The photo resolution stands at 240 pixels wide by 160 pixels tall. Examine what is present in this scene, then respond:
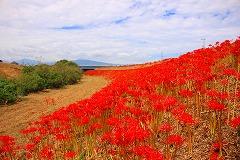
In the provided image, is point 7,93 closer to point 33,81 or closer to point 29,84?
point 29,84

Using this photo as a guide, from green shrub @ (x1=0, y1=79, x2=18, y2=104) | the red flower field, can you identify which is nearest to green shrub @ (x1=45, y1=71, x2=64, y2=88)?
green shrub @ (x1=0, y1=79, x2=18, y2=104)

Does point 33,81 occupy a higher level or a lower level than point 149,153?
higher

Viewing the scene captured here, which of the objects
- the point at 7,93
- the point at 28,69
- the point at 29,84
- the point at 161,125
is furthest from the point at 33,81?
the point at 161,125

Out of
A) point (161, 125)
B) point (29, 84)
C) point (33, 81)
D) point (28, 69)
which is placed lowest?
point (161, 125)

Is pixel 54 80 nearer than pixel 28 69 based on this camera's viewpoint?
Yes

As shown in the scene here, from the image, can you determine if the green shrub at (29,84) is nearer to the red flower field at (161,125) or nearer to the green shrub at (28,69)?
the green shrub at (28,69)

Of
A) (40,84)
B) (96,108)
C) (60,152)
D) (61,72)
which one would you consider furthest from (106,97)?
(61,72)

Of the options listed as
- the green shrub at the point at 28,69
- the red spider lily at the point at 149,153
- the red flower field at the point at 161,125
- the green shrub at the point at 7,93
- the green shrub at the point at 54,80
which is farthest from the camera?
the green shrub at the point at 28,69

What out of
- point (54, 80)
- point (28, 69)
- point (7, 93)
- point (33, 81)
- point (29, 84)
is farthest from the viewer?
point (28, 69)

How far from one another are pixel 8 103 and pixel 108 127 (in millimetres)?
15510

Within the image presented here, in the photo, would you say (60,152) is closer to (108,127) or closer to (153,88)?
(108,127)

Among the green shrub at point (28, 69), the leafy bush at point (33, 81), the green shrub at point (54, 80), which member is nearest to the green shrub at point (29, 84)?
the leafy bush at point (33, 81)

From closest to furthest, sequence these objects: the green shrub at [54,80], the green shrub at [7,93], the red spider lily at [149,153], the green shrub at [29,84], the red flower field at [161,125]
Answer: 1. the red spider lily at [149,153]
2. the red flower field at [161,125]
3. the green shrub at [7,93]
4. the green shrub at [29,84]
5. the green shrub at [54,80]

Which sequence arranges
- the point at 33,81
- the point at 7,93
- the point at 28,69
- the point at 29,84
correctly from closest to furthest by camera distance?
the point at 7,93
the point at 29,84
the point at 33,81
the point at 28,69
